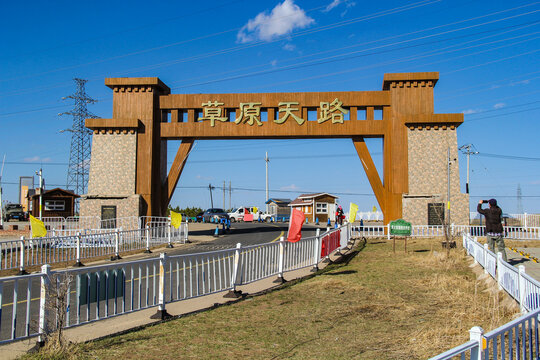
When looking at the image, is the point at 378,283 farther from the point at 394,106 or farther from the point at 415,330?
the point at 394,106

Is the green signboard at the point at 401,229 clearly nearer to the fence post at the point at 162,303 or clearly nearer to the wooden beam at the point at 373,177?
the wooden beam at the point at 373,177

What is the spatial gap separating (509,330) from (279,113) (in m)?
25.4

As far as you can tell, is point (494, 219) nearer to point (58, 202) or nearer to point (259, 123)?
point (259, 123)

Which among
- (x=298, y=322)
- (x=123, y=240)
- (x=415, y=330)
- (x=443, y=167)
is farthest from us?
(x=443, y=167)

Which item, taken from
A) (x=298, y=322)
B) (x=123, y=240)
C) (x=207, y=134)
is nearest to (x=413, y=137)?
(x=207, y=134)

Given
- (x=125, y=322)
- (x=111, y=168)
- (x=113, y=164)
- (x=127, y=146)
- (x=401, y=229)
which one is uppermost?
(x=127, y=146)

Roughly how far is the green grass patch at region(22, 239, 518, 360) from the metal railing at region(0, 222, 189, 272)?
28.1 feet

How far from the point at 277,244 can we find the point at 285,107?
55.4 ft

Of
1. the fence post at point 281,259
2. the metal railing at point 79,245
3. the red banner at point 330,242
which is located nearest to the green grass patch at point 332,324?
the fence post at point 281,259

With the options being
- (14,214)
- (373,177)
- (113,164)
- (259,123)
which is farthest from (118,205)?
(14,214)

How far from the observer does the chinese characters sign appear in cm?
2855

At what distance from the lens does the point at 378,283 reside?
1166 cm

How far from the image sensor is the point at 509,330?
4297 mm

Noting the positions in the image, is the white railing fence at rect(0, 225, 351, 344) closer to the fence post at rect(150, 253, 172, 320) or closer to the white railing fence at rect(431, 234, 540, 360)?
the fence post at rect(150, 253, 172, 320)
